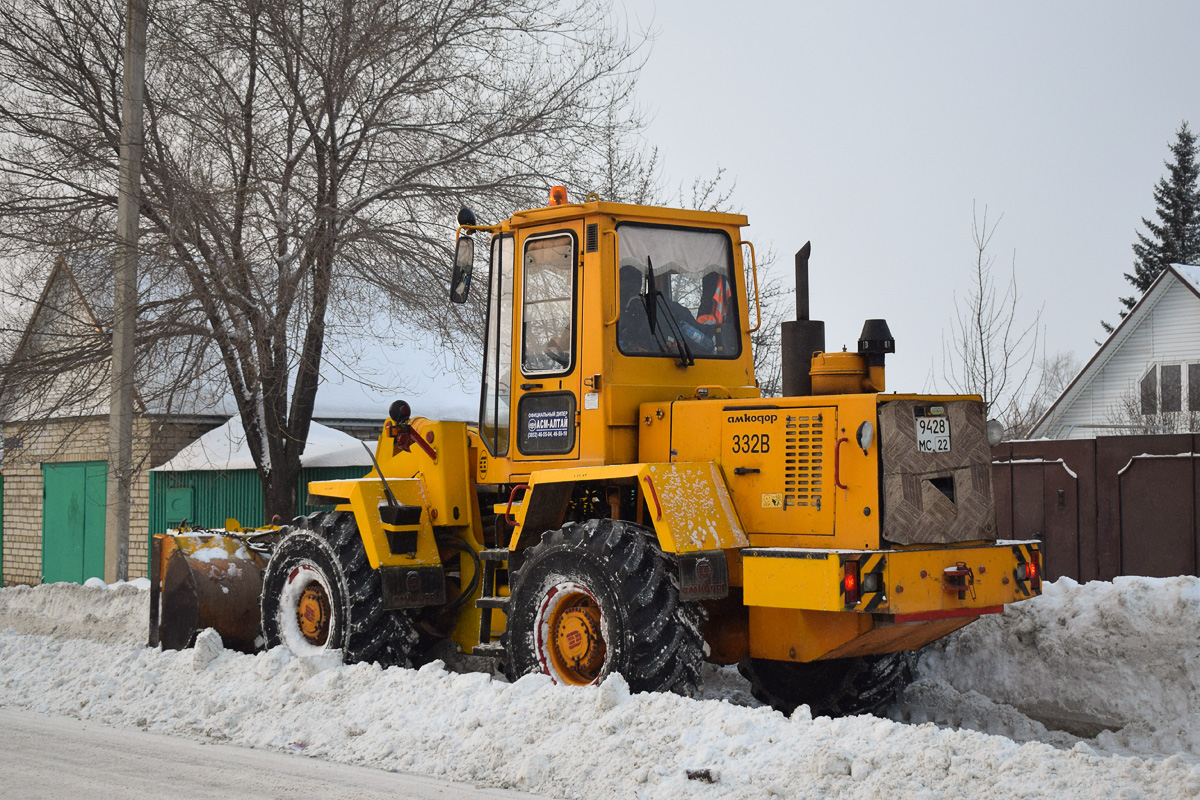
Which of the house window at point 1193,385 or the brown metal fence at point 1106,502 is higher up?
the house window at point 1193,385

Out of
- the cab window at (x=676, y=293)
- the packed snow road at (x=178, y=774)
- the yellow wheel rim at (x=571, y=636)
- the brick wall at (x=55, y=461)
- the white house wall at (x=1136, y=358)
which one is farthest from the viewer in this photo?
the white house wall at (x=1136, y=358)

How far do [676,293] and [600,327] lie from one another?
698mm

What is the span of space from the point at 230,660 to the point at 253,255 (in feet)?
23.0

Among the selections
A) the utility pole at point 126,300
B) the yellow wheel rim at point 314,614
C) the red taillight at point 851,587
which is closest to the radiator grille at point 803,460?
Answer: the red taillight at point 851,587

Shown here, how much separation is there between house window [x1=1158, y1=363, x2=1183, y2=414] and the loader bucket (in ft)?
84.3

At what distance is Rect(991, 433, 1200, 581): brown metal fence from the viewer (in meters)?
11.3

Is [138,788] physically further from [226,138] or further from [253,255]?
[226,138]

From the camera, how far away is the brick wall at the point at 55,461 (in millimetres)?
17688

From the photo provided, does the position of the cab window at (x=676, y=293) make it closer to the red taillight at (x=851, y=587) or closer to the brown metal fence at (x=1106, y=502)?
the red taillight at (x=851, y=587)

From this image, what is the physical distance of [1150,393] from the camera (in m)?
29.8

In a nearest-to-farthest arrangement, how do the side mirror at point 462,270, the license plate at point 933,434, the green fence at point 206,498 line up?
1. the license plate at point 933,434
2. the side mirror at point 462,270
3. the green fence at point 206,498

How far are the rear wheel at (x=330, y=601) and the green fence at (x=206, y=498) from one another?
961cm

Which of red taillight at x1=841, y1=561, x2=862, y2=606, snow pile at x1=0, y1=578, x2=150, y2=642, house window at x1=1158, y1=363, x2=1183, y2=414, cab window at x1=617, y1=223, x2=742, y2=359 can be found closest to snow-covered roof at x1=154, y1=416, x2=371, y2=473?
snow pile at x1=0, y1=578, x2=150, y2=642

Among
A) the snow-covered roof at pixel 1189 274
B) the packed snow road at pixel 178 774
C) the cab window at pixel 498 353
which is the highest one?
the snow-covered roof at pixel 1189 274
